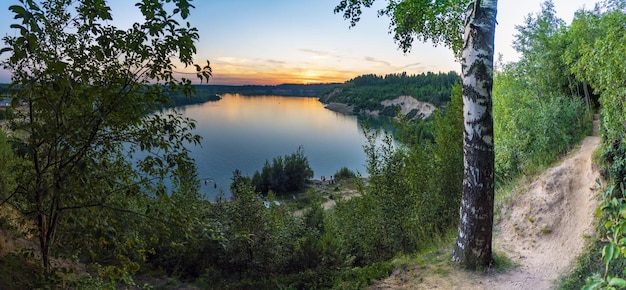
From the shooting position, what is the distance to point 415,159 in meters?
10.6

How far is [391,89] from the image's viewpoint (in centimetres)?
15150

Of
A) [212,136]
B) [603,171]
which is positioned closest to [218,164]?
[212,136]

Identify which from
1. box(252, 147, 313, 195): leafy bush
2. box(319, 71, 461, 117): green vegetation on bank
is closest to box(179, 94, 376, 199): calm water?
box(252, 147, 313, 195): leafy bush

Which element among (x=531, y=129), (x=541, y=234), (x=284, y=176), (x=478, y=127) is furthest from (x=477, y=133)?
(x=284, y=176)

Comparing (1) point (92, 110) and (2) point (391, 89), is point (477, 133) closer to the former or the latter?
(1) point (92, 110)

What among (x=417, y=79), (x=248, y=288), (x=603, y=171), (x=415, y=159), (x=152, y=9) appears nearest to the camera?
(x=152, y=9)

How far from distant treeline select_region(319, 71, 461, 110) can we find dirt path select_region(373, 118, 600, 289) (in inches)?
3867

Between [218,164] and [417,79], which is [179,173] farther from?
[417,79]

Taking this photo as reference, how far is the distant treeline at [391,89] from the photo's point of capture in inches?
4647

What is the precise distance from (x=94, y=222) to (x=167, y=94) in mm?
1157

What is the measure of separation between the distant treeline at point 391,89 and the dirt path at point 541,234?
322ft

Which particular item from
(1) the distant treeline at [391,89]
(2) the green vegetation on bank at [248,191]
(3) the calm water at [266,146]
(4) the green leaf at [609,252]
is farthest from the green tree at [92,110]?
(1) the distant treeline at [391,89]

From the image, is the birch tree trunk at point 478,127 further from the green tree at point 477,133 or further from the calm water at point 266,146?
the calm water at point 266,146

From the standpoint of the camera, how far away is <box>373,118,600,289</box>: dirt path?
5828 mm
